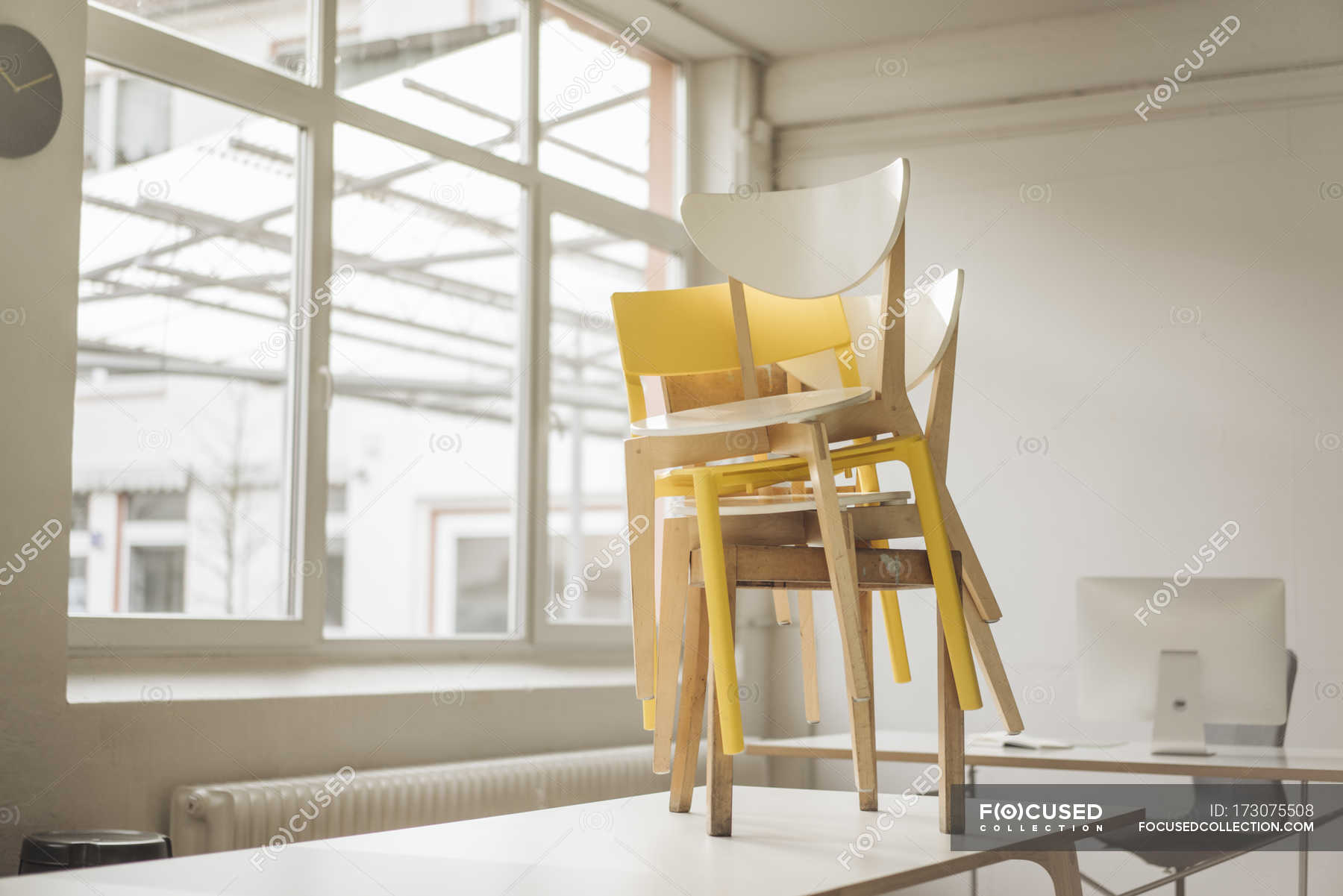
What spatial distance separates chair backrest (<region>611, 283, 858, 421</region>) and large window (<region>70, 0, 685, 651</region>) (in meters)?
1.55

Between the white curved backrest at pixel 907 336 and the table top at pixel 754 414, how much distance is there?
0.12m

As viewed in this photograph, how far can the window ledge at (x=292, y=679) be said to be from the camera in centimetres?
301

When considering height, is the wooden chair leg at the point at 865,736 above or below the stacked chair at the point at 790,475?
below

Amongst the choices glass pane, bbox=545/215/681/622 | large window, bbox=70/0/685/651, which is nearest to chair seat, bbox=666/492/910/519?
large window, bbox=70/0/685/651

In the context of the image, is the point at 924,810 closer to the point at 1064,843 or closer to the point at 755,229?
the point at 1064,843

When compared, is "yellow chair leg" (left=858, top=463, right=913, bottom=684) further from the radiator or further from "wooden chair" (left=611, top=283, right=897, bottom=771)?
the radiator

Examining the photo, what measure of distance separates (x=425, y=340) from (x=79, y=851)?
Result: 8.08 feet

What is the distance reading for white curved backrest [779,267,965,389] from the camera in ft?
6.69

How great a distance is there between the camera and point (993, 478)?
5.18 metres

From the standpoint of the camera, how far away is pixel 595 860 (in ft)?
5.45

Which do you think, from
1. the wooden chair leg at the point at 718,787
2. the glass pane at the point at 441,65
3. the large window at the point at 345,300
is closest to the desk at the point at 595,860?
the wooden chair leg at the point at 718,787

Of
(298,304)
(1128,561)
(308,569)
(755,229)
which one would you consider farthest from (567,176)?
(755,229)

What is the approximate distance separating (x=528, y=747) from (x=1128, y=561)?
8.12 feet

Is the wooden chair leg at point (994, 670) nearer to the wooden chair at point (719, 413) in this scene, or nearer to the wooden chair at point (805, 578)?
the wooden chair at point (805, 578)
